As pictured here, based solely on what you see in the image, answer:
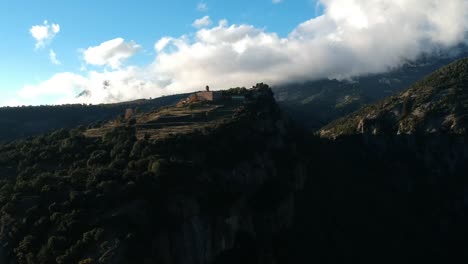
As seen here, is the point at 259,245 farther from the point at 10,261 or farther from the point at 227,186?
the point at 10,261

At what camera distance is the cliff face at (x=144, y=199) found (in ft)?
183

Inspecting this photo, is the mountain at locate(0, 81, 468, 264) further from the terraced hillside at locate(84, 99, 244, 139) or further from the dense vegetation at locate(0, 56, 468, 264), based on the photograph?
the terraced hillside at locate(84, 99, 244, 139)

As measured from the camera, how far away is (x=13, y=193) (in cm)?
6569

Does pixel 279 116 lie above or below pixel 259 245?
above

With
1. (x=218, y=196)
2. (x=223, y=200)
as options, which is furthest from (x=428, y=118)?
(x=218, y=196)

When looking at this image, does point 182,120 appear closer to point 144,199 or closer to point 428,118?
point 144,199

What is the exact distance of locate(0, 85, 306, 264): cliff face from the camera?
2196 inches

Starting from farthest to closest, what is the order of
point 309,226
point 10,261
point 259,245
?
point 309,226
point 259,245
point 10,261

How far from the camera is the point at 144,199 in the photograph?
62312mm

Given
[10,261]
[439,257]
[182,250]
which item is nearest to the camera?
[10,261]

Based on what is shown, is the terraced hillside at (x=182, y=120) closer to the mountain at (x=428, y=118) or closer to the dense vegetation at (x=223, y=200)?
the dense vegetation at (x=223, y=200)

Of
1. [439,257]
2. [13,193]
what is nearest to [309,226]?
[439,257]

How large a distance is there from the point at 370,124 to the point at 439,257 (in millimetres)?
75993

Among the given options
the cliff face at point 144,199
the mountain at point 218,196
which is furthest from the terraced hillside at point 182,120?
the cliff face at point 144,199
